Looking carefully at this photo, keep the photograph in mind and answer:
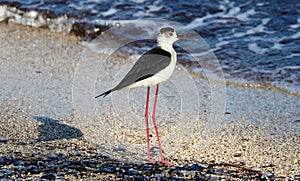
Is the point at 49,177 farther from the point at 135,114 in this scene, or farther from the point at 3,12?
the point at 3,12

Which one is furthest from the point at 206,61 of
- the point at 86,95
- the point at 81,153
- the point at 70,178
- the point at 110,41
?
the point at 70,178

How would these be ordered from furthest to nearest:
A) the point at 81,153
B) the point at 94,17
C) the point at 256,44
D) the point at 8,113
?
1. the point at 94,17
2. the point at 256,44
3. the point at 8,113
4. the point at 81,153

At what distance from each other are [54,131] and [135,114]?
750 millimetres

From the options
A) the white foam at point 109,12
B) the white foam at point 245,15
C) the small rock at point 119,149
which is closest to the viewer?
the small rock at point 119,149

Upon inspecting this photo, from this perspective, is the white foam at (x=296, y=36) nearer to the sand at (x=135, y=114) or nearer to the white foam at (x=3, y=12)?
the sand at (x=135, y=114)

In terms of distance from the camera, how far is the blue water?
614cm

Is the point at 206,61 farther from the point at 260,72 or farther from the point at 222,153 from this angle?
the point at 222,153

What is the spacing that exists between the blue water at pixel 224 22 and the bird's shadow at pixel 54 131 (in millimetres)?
2111

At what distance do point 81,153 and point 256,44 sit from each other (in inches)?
142

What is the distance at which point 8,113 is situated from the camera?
451 cm

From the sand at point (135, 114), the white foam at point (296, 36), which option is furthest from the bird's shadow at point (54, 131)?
the white foam at point (296, 36)

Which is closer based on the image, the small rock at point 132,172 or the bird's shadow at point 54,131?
the small rock at point 132,172

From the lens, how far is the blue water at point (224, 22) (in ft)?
20.1

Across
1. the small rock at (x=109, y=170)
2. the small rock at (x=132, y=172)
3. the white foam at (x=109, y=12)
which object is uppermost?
the white foam at (x=109, y=12)
